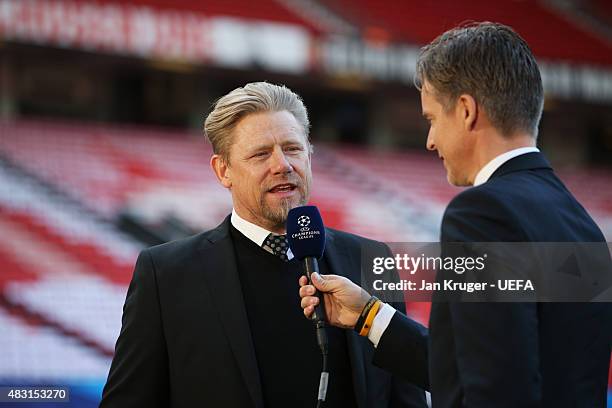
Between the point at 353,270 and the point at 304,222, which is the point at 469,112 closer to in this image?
the point at 304,222

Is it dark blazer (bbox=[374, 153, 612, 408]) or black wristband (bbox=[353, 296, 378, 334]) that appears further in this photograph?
black wristband (bbox=[353, 296, 378, 334])

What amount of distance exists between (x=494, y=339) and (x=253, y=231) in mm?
1121

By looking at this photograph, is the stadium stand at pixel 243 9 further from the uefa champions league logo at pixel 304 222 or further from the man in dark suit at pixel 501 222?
the man in dark suit at pixel 501 222

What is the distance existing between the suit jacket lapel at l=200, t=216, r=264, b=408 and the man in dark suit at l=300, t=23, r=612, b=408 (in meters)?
0.70

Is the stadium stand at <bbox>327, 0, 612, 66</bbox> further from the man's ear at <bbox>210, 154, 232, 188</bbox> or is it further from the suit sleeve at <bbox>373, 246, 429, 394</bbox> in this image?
the suit sleeve at <bbox>373, 246, 429, 394</bbox>

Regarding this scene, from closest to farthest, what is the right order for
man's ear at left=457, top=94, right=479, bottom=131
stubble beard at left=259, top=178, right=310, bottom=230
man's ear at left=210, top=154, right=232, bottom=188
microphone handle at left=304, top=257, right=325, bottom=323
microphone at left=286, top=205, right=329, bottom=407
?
man's ear at left=457, top=94, right=479, bottom=131
microphone handle at left=304, top=257, right=325, bottom=323
microphone at left=286, top=205, right=329, bottom=407
stubble beard at left=259, top=178, right=310, bottom=230
man's ear at left=210, top=154, right=232, bottom=188

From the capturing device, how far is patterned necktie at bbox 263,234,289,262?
2.51 metres

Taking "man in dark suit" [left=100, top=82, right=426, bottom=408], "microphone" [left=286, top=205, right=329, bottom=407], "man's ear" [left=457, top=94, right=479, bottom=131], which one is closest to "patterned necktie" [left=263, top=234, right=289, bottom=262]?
"man in dark suit" [left=100, top=82, right=426, bottom=408]

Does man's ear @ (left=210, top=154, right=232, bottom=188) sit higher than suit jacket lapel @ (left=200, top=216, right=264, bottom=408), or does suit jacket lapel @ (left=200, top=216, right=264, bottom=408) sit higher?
man's ear @ (left=210, top=154, right=232, bottom=188)

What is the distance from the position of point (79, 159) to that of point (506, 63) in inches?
400

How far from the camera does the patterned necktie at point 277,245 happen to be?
2512mm

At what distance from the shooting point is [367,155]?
13484 mm

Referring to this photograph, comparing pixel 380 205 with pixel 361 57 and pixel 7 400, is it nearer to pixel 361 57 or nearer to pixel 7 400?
pixel 361 57

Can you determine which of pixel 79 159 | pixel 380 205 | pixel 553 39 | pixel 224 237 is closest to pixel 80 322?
pixel 79 159
